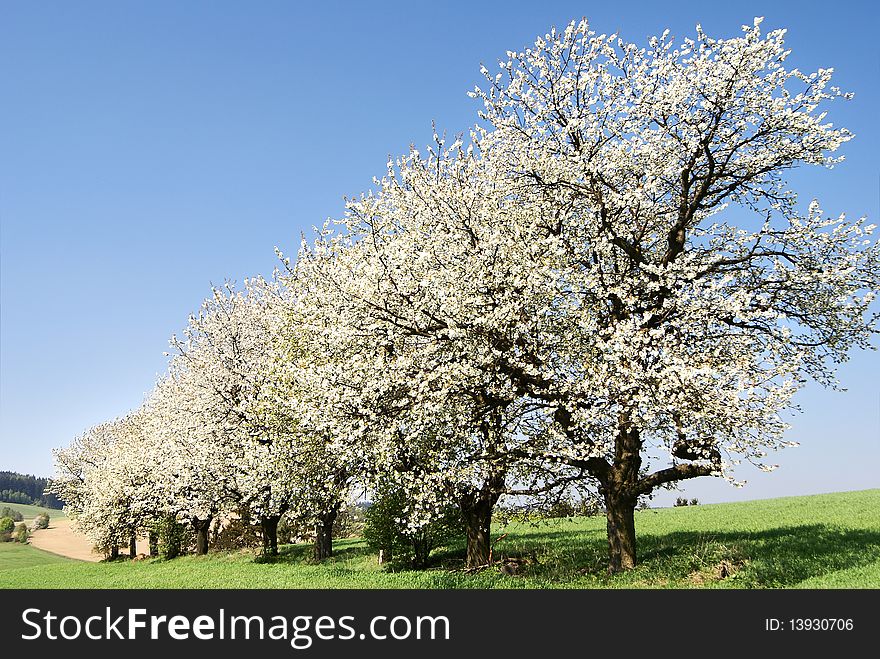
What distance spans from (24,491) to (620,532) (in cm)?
20365

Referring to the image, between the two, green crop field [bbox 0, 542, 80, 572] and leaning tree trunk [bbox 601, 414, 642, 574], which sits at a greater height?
leaning tree trunk [bbox 601, 414, 642, 574]

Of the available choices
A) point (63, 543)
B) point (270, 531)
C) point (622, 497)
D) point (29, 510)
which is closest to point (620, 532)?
point (622, 497)

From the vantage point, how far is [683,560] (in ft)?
56.2

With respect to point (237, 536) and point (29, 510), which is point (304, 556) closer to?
point (237, 536)

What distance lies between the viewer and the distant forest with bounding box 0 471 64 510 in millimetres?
163625

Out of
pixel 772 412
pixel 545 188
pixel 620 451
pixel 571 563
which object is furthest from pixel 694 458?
pixel 545 188

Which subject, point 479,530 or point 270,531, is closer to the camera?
point 479,530

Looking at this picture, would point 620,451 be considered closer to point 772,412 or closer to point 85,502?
point 772,412

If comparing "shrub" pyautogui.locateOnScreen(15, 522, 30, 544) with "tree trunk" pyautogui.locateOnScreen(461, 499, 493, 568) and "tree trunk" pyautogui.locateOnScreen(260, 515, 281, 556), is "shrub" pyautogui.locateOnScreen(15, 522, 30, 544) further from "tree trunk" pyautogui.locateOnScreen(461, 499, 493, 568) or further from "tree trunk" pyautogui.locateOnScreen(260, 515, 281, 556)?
"tree trunk" pyautogui.locateOnScreen(461, 499, 493, 568)

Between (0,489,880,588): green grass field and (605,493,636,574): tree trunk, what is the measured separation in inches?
23.3

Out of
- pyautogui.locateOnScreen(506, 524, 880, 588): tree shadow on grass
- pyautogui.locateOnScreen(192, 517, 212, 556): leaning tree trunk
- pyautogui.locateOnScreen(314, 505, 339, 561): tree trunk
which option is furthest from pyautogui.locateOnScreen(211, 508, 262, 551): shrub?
pyautogui.locateOnScreen(506, 524, 880, 588): tree shadow on grass
